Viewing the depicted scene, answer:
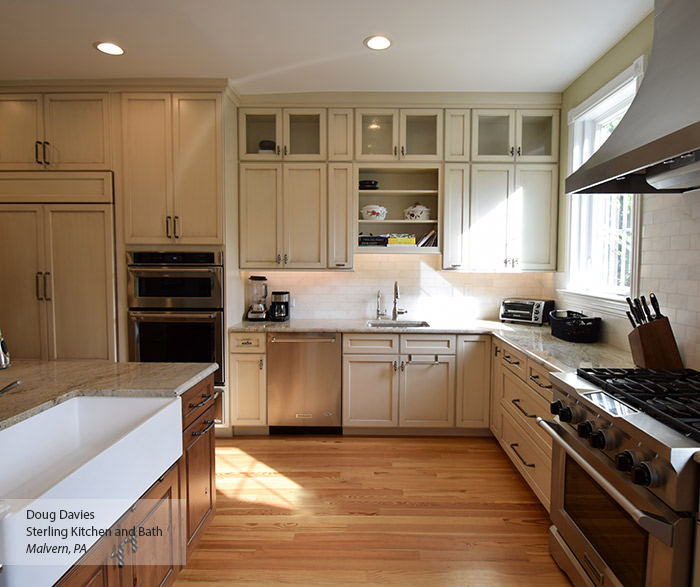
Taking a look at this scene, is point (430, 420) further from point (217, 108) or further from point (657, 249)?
point (217, 108)

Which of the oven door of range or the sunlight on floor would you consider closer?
the oven door of range

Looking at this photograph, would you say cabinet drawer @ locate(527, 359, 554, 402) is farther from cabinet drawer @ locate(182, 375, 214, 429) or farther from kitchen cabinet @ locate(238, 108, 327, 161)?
kitchen cabinet @ locate(238, 108, 327, 161)

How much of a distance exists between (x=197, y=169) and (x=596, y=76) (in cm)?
292

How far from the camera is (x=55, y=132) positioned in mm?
3238

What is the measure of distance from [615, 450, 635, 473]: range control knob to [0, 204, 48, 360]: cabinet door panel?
148 inches

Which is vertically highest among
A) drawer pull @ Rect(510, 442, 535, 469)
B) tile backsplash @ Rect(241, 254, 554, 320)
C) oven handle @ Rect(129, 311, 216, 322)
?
tile backsplash @ Rect(241, 254, 554, 320)

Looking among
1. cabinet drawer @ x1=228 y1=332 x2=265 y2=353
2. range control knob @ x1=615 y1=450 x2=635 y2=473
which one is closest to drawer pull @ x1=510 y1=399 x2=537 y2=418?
range control knob @ x1=615 y1=450 x2=635 y2=473

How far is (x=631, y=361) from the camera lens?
227 centimetres

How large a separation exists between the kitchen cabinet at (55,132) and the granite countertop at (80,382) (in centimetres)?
179

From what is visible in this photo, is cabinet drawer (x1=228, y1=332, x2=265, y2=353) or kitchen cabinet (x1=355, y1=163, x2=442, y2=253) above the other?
kitchen cabinet (x1=355, y1=163, x2=442, y2=253)

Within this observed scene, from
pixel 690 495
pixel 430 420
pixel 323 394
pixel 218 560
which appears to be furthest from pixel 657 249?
pixel 218 560

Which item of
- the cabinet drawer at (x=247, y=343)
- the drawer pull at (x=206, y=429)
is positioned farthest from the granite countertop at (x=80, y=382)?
the cabinet drawer at (x=247, y=343)

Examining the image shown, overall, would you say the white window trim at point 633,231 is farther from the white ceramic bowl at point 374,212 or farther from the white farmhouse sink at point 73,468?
the white farmhouse sink at point 73,468

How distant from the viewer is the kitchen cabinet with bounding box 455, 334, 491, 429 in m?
3.35
